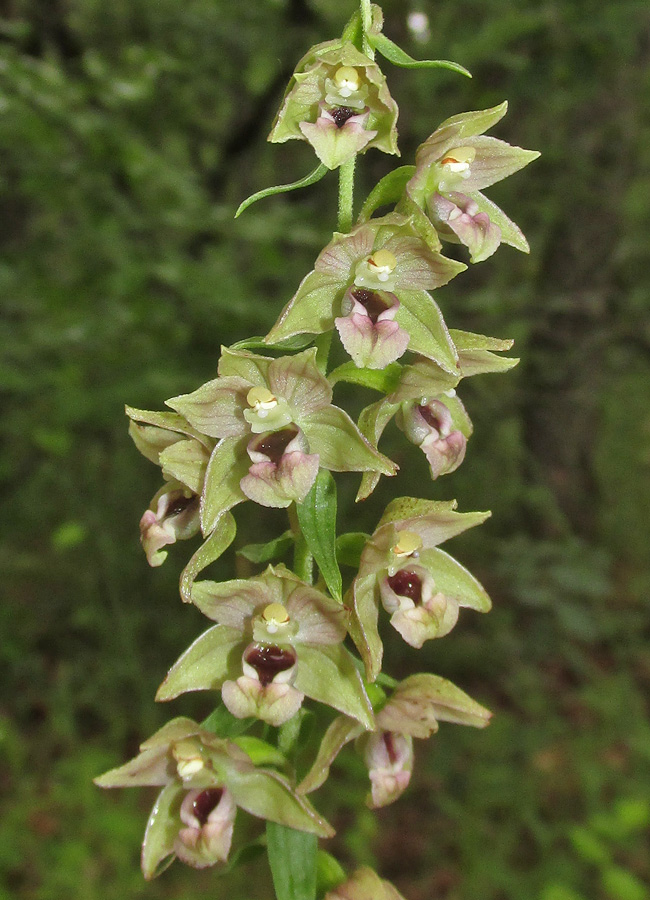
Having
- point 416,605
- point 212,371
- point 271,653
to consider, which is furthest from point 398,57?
point 212,371

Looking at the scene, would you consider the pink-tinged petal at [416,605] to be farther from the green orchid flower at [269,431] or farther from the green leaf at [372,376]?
the green leaf at [372,376]

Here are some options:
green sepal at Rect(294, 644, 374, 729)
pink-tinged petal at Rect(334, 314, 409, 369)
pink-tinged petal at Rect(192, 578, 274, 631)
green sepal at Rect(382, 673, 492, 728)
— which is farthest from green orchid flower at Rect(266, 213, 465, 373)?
green sepal at Rect(382, 673, 492, 728)

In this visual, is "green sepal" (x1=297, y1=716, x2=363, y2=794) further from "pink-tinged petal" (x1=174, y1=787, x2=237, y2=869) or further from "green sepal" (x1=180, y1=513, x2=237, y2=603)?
"green sepal" (x1=180, y1=513, x2=237, y2=603)

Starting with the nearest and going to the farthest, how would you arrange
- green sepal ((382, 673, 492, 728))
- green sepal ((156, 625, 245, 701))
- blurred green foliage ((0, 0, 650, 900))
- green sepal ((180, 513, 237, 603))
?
green sepal ((180, 513, 237, 603)) → green sepal ((156, 625, 245, 701)) → green sepal ((382, 673, 492, 728)) → blurred green foliage ((0, 0, 650, 900))

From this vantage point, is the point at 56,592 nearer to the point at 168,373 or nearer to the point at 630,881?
the point at 168,373

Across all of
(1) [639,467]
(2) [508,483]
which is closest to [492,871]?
(2) [508,483]

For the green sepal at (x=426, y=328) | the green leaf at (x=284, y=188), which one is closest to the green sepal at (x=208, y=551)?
the green sepal at (x=426, y=328)

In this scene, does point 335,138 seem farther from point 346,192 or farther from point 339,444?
point 339,444
